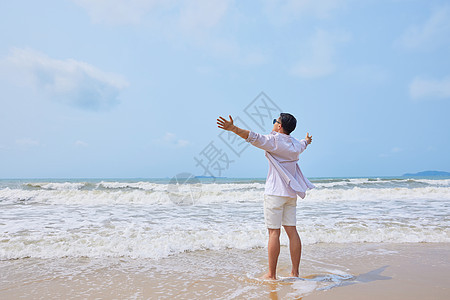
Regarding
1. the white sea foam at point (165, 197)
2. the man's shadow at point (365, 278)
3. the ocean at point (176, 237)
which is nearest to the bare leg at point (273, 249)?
the ocean at point (176, 237)

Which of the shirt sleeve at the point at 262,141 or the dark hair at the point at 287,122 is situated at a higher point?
the dark hair at the point at 287,122

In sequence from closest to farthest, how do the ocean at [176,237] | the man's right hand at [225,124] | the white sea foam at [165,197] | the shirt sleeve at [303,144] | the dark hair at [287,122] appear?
the man's right hand at [225,124], the dark hair at [287,122], the shirt sleeve at [303,144], the ocean at [176,237], the white sea foam at [165,197]

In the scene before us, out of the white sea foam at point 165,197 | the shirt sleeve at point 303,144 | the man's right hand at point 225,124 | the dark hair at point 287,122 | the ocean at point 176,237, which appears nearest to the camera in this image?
the man's right hand at point 225,124

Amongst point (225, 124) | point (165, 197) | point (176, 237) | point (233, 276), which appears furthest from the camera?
point (165, 197)

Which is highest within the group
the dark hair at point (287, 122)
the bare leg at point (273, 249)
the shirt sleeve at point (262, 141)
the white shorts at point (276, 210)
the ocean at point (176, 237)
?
the dark hair at point (287, 122)

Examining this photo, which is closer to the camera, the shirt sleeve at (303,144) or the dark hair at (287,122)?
the dark hair at (287,122)

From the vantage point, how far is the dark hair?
325cm

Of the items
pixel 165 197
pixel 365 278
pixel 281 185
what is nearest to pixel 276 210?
pixel 281 185

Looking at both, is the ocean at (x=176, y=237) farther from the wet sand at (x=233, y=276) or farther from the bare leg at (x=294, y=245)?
the bare leg at (x=294, y=245)

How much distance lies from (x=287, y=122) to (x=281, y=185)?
2.26 ft

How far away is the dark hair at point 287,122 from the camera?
128 inches

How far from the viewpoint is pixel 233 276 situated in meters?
3.41

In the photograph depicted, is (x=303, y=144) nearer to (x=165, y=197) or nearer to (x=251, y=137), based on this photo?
(x=251, y=137)

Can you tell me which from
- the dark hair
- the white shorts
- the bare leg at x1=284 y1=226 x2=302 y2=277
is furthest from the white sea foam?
the dark hair
